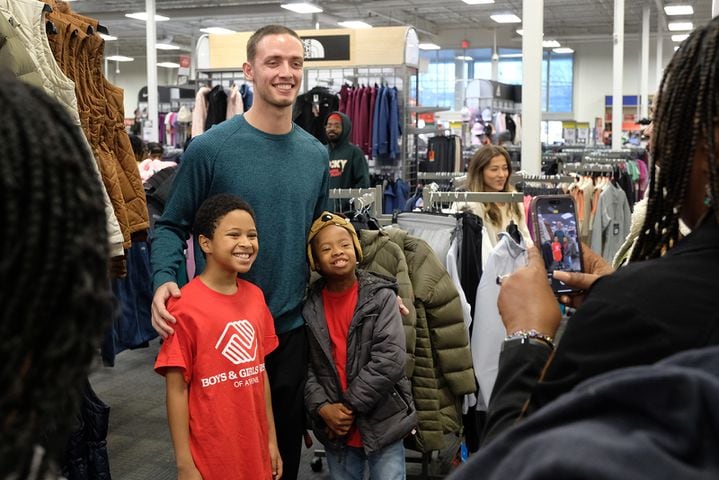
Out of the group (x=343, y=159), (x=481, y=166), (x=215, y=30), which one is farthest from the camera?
(x=215, y=30)

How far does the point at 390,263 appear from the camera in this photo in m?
3.29

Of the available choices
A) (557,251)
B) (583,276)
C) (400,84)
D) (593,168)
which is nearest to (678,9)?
(400,84)

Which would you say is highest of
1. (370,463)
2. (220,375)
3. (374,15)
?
(374,15)

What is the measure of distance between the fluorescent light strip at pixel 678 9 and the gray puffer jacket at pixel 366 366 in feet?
52.6

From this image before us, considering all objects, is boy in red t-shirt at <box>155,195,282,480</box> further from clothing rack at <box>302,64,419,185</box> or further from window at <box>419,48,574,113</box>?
window at <box>419,48,574,113</box>

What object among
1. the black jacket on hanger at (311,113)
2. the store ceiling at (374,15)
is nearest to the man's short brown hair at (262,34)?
the black jacket on hanger at (311,113)

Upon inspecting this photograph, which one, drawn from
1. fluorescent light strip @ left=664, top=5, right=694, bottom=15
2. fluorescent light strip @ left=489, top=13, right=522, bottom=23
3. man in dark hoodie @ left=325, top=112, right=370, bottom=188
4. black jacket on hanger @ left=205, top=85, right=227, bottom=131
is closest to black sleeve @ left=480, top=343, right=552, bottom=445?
man in dark hoodie @ left=325, top=112, right=370, bottom=188

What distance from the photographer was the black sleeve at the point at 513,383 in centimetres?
108

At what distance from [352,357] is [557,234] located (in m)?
1.14

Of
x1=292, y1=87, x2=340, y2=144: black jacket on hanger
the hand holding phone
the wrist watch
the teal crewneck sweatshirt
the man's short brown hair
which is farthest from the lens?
x1=292, y1=87, x2=340, y2=144: black jacket on hanger

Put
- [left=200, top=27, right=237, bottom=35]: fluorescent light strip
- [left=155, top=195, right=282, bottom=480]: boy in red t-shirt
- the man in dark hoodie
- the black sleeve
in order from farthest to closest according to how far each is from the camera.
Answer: [left=200, top=27, right=237, bottom=35]: fluorescent light strip, the man in dark hoodie, [left=155, top=195, right=282, bottom=480]: boy in red t-shirt, the black sleeve

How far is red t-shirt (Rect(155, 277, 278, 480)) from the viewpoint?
8.08 ft

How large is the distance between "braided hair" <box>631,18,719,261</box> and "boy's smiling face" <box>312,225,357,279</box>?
1.76m

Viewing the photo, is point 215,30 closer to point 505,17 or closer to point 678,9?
point 505,17
